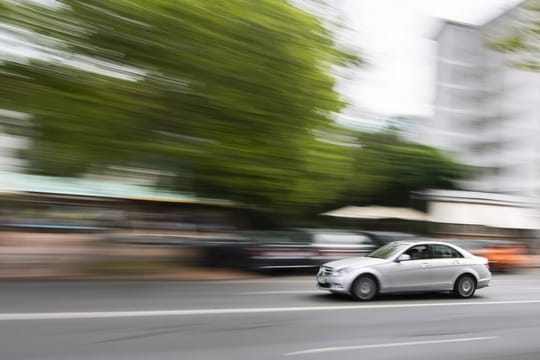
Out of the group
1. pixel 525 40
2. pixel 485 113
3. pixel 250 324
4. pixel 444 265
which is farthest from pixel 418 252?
pixel 485 113

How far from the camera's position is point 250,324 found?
8.46 m

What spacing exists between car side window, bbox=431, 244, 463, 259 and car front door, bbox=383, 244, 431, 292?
23 centimetres

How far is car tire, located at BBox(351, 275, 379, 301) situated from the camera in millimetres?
11102

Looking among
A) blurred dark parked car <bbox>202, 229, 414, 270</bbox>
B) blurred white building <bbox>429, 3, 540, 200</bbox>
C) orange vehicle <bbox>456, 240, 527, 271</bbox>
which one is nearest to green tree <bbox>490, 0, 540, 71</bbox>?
blurred dark parked car <bbox>202, 229, 414, 270</bbox>

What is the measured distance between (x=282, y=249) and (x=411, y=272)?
550 centimetres

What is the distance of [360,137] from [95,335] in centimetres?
882

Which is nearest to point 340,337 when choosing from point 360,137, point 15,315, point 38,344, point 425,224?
point 38,344

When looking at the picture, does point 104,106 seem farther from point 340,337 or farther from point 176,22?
point 340,337

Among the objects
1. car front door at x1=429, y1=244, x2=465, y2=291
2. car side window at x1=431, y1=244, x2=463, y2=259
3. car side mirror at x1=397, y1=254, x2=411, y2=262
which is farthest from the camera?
car side window at x1=431, y1=244, x2=463, y2=259

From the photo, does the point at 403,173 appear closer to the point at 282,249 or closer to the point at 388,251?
the point at 282,249

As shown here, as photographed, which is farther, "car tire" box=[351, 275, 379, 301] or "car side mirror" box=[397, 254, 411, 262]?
"car side mirror" box=[397, 254, 411, 262]

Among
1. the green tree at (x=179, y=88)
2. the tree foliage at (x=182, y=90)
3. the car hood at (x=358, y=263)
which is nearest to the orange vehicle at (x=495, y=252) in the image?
the tree foliage at (x=182, y=90)

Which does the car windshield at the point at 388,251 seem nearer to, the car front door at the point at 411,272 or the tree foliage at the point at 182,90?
the car front door at the point at 411,272

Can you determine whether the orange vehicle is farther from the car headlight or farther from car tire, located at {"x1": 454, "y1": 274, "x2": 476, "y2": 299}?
the car headlight
